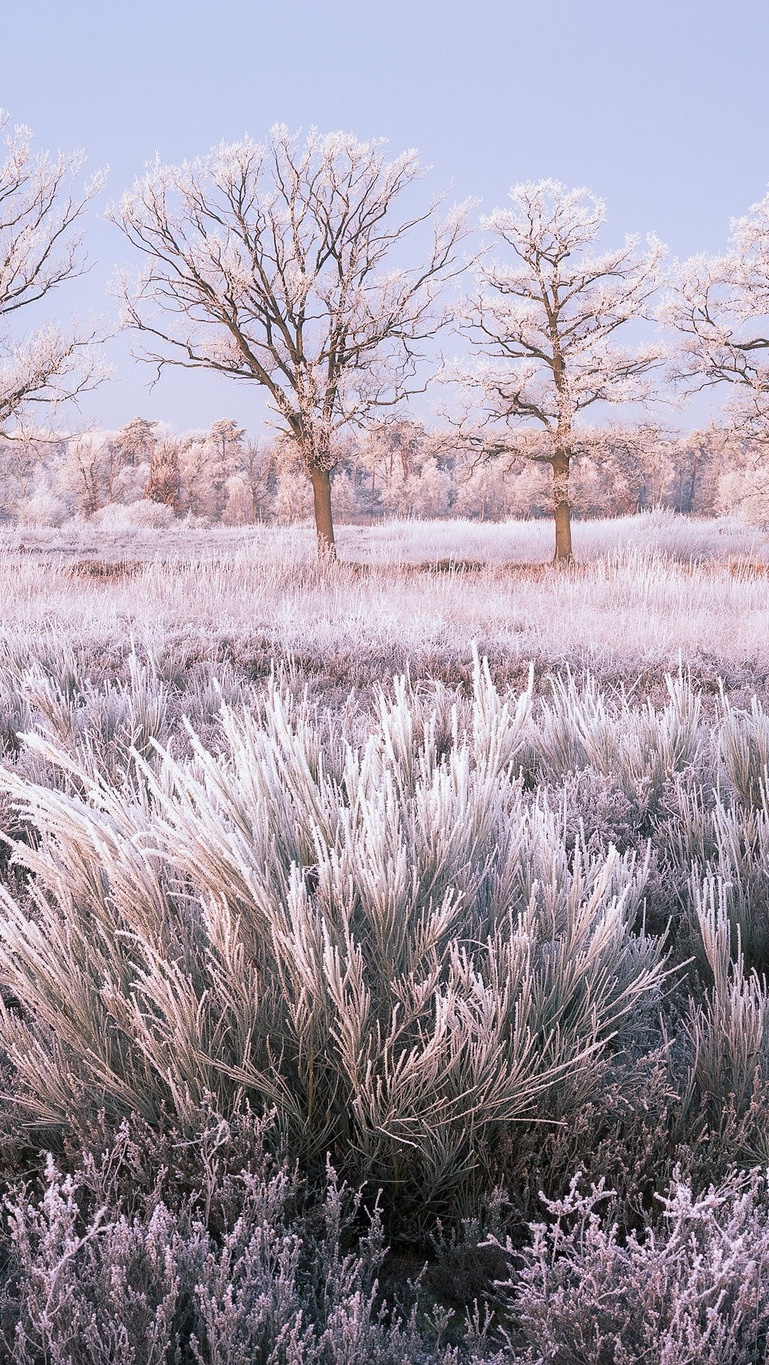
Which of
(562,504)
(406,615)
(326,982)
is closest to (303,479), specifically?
(562,504)

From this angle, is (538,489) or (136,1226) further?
(538,489)

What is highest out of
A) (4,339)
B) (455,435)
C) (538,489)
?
(4,339)

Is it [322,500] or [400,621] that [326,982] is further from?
[322,500]

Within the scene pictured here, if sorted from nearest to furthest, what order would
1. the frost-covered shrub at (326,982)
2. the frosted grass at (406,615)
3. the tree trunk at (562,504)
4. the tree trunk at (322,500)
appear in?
the frost-covered shrub at (326,982) → the frosted grass at (406,615) → the tree trunk at (322,500) → the tree trunk at (562,504)

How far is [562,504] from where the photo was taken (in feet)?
73.7

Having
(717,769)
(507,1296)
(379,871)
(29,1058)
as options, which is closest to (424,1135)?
(507,1296)

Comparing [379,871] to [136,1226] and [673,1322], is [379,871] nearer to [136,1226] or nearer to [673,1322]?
[136,1226]

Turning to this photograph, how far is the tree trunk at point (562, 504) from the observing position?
875 inches

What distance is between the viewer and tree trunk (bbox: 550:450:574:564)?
875 inches

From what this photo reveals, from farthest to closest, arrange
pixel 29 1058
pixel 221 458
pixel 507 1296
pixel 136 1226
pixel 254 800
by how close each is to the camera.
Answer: pixel 221 458
pixel 254 800
pixel 29 1058
pixel 507 1296
pixel 136 1226

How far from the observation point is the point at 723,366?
21.3 meters

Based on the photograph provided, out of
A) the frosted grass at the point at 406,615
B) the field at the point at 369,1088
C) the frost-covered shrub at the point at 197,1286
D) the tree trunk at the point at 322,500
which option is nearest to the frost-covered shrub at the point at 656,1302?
the field at the point at 369,1088

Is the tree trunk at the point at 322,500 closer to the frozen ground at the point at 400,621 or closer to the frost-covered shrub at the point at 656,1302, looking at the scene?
the frozen ground at the point at 400,621

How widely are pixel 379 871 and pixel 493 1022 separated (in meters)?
0.38
